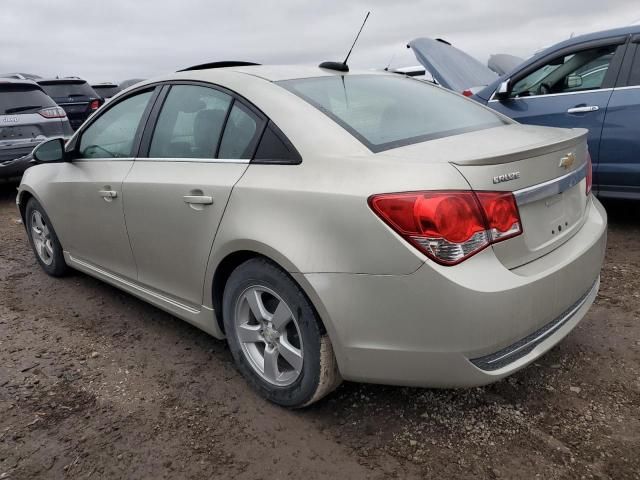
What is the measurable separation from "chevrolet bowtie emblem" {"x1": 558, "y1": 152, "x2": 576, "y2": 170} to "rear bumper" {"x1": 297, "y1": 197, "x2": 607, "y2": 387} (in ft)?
1.14

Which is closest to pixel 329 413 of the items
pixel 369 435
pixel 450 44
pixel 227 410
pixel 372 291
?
pixel 369 435

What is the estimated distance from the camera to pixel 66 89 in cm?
1077

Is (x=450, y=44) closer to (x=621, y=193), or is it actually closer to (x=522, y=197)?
(x=621, y=193)

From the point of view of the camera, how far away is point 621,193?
14.5 ft

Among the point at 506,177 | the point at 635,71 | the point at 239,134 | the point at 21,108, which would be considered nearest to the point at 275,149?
the point at 239,134

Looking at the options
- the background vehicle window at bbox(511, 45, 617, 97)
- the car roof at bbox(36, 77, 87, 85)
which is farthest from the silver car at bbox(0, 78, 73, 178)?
the background vehicle window at bbox(511, 45, 617, 97)

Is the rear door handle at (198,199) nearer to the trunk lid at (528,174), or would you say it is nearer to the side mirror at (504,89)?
the trunk lid at (528,174)

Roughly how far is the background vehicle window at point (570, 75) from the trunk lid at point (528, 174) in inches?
102

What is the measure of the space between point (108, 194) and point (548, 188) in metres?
2.32

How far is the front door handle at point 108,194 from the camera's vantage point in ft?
10.0

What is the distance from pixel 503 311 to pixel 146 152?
2058 millimetres

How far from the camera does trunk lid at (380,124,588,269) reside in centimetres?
192

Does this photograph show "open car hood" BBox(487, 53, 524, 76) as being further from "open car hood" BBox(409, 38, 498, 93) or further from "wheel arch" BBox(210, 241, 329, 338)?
"wheel arch" BBox(210, 241, 329, 338)

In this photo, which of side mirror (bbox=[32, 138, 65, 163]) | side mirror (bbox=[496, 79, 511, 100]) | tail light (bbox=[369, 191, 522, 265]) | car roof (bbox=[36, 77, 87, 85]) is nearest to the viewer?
tail light (bbox=[369, 191, 522, 265])
